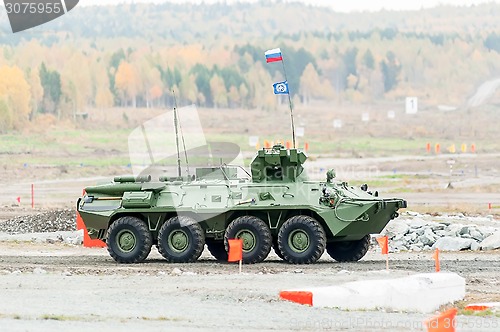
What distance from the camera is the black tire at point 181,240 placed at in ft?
97.3

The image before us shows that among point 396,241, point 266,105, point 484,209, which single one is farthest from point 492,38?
point 396,241

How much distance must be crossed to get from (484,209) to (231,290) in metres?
29.3

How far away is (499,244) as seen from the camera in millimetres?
33500

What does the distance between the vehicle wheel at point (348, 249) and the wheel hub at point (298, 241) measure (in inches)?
78.2

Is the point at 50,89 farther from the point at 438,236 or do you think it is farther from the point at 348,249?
the point at 348,249

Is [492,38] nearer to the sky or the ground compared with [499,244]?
nearer to the sky

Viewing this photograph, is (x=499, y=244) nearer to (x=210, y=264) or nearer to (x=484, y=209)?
(x=210, y=264)

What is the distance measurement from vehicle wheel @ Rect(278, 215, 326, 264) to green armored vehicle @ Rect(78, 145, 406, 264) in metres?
0.02

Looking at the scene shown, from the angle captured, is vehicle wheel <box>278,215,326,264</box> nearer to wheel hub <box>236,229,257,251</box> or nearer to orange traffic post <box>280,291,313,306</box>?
wheel hub <box>236,229,257,251</box>

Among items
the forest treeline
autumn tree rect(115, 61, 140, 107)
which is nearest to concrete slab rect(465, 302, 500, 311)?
the forest treeline

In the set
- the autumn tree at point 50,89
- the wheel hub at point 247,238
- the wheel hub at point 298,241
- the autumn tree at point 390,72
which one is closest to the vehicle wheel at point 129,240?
the wheel hub at point 247,238

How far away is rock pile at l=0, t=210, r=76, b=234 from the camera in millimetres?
41219

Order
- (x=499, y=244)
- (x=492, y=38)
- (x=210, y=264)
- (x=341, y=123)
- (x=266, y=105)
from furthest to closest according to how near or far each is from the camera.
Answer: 1. (x=492, y=38)
2. (x=266, y=105)
3. (x=341, y=123)
4. (x=499, y=244)
5. (x=210, y=264)

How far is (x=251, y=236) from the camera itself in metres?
29.4
